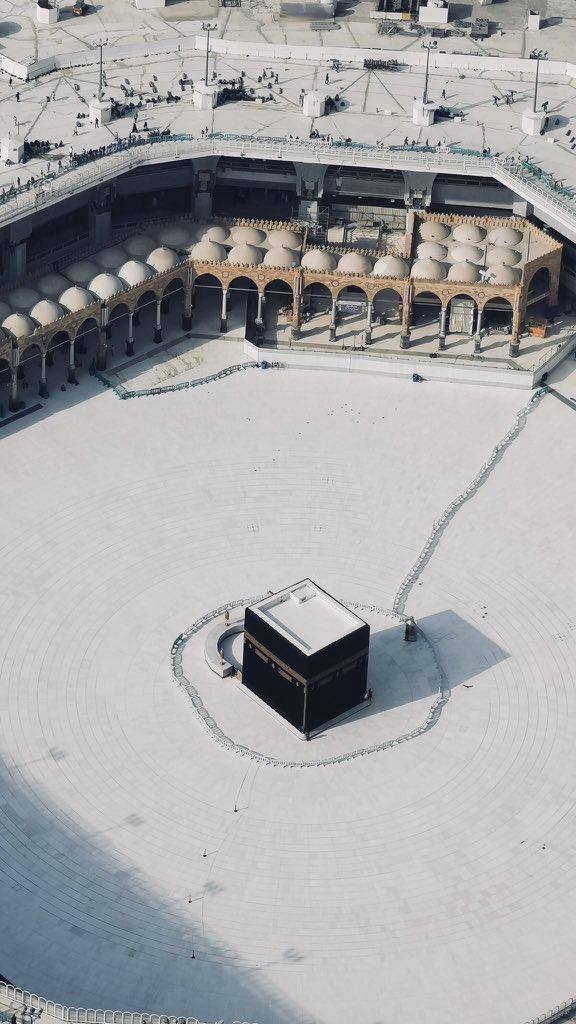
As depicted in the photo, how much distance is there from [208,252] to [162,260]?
5.25 m

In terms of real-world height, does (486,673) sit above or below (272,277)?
below

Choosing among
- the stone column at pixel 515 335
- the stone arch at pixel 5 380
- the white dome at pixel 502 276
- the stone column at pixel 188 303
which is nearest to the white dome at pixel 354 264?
the white dome at pixel 502 276

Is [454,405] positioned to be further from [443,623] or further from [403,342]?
[443,623]

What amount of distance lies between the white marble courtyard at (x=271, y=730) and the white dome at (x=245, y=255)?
10438 mm

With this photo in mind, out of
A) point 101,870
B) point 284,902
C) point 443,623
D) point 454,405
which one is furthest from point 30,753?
point 454,405

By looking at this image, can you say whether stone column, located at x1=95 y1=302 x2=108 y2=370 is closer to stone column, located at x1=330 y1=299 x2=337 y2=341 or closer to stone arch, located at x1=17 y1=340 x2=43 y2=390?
stone arch, located at x1=17 y1=340 x2=43 y2=390

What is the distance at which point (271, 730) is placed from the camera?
154750 mm

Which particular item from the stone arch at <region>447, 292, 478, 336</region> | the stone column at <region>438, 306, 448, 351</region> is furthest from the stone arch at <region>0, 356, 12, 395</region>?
the stone arch at <region>447, 292, 478, 336</region>

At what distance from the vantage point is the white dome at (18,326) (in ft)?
605

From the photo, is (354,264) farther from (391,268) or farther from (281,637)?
(281,637)

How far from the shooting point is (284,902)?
139 meters

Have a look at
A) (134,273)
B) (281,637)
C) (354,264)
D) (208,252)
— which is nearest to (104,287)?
(134,273)

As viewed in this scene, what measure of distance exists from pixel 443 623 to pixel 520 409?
112 feet

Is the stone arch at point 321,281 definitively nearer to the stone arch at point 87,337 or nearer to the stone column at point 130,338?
the stone column at point 130,338
